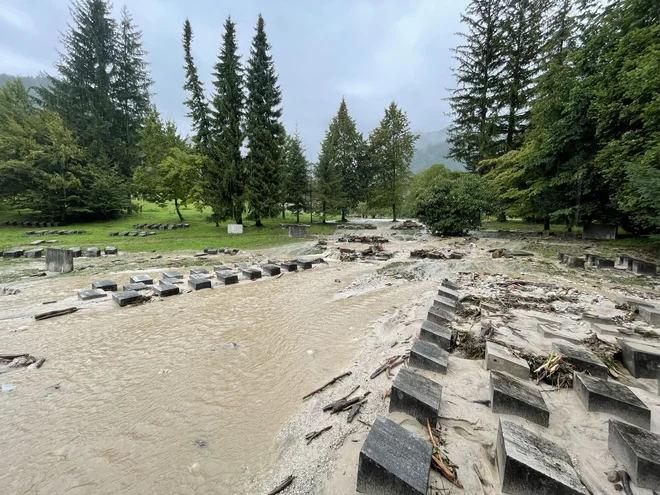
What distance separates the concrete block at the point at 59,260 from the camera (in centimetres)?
880

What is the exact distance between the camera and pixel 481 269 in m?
8.02

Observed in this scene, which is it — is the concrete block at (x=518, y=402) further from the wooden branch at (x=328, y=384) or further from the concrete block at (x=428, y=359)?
the wooden branch at (x=328, y=384)

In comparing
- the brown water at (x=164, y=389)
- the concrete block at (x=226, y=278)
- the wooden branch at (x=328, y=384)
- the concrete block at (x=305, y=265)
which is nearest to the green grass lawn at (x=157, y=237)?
the concrete block at (x=305, y=265)

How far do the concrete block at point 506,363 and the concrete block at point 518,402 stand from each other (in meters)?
0.40

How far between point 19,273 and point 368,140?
25.3 metres

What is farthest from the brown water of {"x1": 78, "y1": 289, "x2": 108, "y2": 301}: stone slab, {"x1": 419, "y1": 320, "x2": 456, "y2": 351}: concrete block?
{"x1": 419, "y1": 320, "x2": 456, "y2": 351}: concrete block

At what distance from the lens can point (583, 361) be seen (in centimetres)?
261

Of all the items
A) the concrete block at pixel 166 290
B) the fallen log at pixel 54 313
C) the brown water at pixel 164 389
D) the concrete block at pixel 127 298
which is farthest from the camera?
the concrete block at pixel 166 290

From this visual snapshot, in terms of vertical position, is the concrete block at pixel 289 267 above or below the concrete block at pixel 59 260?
below

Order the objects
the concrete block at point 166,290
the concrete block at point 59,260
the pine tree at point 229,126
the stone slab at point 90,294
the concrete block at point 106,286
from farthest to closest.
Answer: the pine tree at point 229,126 → the concrete block at point 59,260 → the concrete block at point 106,286 → the concrete block at point 166,290 → the stone slab at point 90,294

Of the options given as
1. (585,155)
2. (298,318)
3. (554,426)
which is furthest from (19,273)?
(585,155)

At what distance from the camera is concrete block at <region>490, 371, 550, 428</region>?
200cm

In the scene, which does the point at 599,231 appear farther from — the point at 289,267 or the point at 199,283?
the point at 199,283

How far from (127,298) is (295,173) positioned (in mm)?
17705
